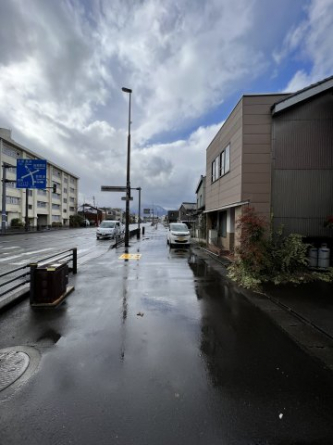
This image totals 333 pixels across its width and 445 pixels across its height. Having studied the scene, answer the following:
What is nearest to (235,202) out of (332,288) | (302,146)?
(302,146)

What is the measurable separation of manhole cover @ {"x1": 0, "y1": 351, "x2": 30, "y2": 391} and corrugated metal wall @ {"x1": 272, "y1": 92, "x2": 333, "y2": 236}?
879cm

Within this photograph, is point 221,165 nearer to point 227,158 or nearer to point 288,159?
point 227,158

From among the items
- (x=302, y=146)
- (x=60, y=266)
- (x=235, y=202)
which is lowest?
(x=60, y=266)

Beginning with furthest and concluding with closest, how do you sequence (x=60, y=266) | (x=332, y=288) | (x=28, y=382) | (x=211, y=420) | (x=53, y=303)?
(x=332, y=288) → (x=60, y=266) → (x=53, y=303) → (x=28, y=382) → (x=211, y=420)

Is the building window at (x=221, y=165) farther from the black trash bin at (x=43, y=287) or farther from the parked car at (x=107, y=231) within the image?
the parked car at (x=107, y=231)

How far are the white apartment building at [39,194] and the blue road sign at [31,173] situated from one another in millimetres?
4498

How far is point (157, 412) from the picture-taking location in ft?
7.64

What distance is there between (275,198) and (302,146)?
224cm

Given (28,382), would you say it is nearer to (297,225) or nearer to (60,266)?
(60,266)

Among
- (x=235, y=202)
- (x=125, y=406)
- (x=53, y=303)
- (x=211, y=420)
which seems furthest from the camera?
(x=235, y=202)

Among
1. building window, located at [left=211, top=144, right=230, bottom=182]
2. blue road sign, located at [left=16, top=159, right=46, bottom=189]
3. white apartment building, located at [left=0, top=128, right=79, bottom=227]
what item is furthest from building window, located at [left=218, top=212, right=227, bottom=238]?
white apartment building, located at [left=0, top=128, right=79, bottom=227]

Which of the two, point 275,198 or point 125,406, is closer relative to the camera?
point 125,406

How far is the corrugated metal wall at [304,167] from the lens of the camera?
8797 millimetres

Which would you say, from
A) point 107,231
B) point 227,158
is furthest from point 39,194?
point 227,158
